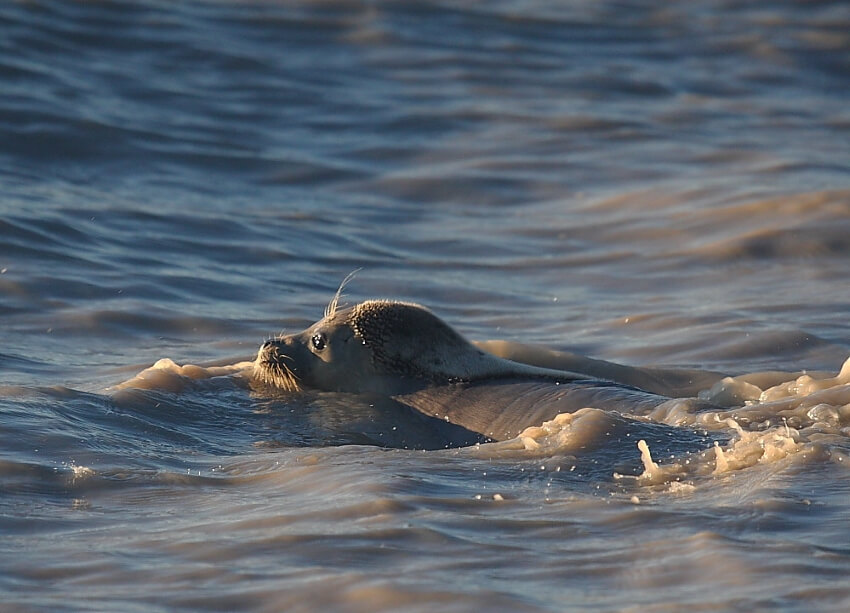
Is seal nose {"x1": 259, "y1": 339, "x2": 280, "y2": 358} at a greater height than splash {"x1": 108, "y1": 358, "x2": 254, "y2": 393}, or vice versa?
seal nose {"x1": 259, "y1": 339, "x2": 280, "y2": 358}

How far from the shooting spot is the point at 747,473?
5.35m

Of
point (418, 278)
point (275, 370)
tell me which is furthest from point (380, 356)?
point (418, 278)

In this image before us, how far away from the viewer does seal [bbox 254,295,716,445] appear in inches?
274

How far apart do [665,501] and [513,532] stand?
2.00 feet

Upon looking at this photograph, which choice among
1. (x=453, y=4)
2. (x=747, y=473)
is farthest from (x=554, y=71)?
(x=747, y=473)

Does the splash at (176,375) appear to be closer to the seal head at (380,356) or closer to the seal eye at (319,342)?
the seal head at (380,356)

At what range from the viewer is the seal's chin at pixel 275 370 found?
24.4ft

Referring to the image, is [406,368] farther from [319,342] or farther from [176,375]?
[176,375]

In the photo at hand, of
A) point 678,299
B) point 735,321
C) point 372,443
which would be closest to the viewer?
point 372,443

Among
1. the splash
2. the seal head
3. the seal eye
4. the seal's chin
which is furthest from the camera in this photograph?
the seal eye

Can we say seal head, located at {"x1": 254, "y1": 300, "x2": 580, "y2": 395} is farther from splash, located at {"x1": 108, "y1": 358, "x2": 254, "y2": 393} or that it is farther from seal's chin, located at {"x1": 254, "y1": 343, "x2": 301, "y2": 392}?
splash, located at {"x1": 108, "y1": 358, "x2": 254, "y2": 393}

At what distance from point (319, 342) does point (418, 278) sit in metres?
2.79

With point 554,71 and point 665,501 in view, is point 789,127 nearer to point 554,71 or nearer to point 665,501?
point 554,71

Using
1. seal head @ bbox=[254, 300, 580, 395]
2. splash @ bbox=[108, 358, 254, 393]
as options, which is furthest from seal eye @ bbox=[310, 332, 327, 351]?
splash @ bbox=[108, 358, 254, 393]
